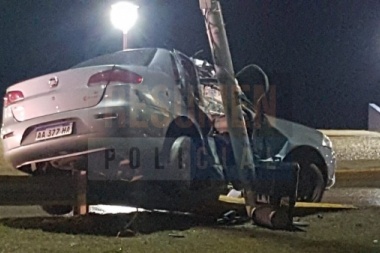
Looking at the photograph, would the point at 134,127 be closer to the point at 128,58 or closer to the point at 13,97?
the point at 128,58

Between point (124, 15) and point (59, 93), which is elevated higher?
point (124, 15)

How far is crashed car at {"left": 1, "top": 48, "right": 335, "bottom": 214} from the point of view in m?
7.62

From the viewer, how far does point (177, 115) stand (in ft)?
26.9

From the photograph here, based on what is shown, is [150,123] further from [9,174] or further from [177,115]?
[9,174]

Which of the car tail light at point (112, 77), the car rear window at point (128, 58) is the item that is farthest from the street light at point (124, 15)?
the car tail light at point (112, 77)

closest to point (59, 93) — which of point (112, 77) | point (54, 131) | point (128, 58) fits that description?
point (54, 131)

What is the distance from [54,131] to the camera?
7.77 meters

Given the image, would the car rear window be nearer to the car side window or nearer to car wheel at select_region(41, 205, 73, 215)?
the car side window

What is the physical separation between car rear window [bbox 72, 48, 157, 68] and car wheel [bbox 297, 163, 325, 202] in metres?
2.82

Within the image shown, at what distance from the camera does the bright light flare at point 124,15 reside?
1455 cm

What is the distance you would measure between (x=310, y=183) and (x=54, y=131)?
3.89m

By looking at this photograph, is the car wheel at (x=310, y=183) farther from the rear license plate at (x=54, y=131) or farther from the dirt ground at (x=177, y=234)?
the rear license plate at (x=54, y=131)

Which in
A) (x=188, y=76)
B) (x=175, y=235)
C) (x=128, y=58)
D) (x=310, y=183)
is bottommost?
(x=175, y=235)

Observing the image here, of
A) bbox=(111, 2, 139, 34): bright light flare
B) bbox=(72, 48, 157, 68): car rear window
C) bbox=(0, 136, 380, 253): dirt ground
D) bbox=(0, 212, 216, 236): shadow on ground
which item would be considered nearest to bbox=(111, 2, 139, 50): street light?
bbox=(111, 2, 139, 34): bright light flare
